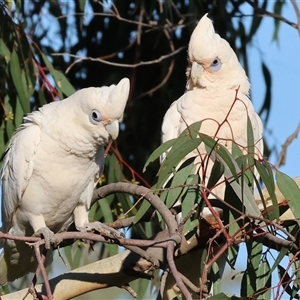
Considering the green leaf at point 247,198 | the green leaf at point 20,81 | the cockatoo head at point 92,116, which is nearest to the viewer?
the green leaf at point 247,198

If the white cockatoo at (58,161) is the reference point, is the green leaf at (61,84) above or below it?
above

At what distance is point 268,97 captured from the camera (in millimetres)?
3709

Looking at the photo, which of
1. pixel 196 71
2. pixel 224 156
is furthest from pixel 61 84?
pixel 224 156

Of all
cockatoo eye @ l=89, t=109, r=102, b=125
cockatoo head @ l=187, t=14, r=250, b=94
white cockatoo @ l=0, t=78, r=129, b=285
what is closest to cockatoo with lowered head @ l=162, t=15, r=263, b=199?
cockatoo head @ l=187, t=14, r=250, b=94

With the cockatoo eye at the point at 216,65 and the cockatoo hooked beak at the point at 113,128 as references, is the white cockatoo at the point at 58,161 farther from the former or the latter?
the cockatoo eye at the point at 216,65

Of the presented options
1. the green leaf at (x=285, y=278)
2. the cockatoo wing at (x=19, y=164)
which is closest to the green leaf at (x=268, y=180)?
the green leaf at (x=285, y=278)

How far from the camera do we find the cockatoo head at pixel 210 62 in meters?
2.75

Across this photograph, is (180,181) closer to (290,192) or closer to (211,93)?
(290,192)

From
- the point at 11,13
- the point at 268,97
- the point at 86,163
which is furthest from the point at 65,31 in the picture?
the point at 86,163

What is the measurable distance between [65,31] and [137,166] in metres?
0.79

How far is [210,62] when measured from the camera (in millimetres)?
2771

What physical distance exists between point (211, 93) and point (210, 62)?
0.12 metres

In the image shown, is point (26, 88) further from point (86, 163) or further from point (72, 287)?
point (72, 287)

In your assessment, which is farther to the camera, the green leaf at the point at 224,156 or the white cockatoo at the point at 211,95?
the white cockatoo at the point at 211,95
